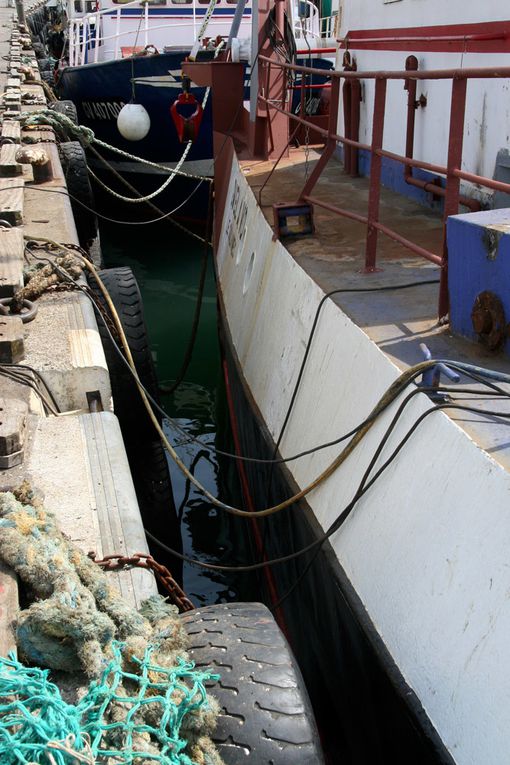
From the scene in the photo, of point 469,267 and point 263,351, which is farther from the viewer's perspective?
point 263,351

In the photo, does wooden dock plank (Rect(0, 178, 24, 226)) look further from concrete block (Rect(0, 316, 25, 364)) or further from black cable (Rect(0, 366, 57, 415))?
black cable (Rect(0, 366, 57, 415))

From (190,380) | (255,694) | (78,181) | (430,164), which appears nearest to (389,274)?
(430,164)

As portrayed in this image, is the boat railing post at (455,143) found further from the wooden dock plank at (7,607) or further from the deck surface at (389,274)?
the wooden dock plank at (7,607)

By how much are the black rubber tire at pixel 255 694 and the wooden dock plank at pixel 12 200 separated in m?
4.05

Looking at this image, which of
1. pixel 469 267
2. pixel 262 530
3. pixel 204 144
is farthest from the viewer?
pixel 204 144

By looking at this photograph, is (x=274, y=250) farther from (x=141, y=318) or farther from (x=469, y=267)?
(x=469, y=267)

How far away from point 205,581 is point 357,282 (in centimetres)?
272

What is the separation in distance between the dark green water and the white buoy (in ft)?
6.53

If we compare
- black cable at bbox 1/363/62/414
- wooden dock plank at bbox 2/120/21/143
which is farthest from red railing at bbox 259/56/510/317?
wooden dock plank at bbox 2/120/21/143

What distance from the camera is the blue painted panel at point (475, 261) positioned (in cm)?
323

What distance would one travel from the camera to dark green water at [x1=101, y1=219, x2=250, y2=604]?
6.53m

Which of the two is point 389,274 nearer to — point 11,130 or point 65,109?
point 11,130

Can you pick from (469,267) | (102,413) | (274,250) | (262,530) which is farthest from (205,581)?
(469,267)

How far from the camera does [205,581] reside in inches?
244
